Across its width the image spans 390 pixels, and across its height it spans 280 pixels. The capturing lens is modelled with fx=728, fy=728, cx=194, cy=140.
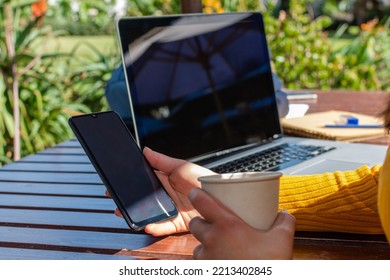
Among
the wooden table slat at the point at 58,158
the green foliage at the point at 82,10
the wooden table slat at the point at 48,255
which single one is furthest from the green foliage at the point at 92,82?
the wooden table slat at the point at 48,255

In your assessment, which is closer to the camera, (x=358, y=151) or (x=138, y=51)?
(x=138, y=51)

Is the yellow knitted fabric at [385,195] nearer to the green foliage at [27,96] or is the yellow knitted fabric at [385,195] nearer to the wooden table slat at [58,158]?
the wooden table slat at [58,158]

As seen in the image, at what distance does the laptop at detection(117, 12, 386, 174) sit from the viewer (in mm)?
1512

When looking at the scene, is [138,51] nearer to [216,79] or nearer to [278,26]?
[216,79]

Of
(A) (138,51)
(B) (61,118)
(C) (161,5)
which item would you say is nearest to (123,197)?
(A) (138,51)

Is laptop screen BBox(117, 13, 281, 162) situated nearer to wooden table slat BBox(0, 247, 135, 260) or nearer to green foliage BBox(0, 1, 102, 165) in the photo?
wooden table slat BBox(0, 247, 135, 260)

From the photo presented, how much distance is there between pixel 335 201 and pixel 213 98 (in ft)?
1.71

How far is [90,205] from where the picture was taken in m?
1.36

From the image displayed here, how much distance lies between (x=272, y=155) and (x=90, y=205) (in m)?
0.50

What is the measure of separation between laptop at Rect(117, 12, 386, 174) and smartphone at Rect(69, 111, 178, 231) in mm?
299

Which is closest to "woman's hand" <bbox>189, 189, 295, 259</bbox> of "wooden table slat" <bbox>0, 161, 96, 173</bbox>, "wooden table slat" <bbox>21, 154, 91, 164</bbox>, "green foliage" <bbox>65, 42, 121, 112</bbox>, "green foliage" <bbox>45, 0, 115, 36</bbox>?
"wooden table slat" <bbox>0, 161, 96, 173</bbox>

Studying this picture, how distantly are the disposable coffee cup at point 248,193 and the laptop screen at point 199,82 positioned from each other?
0.59 meters

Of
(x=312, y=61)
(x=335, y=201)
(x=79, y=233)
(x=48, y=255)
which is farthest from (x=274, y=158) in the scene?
(x=312, y=61)

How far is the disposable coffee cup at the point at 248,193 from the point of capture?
0.88 meters
